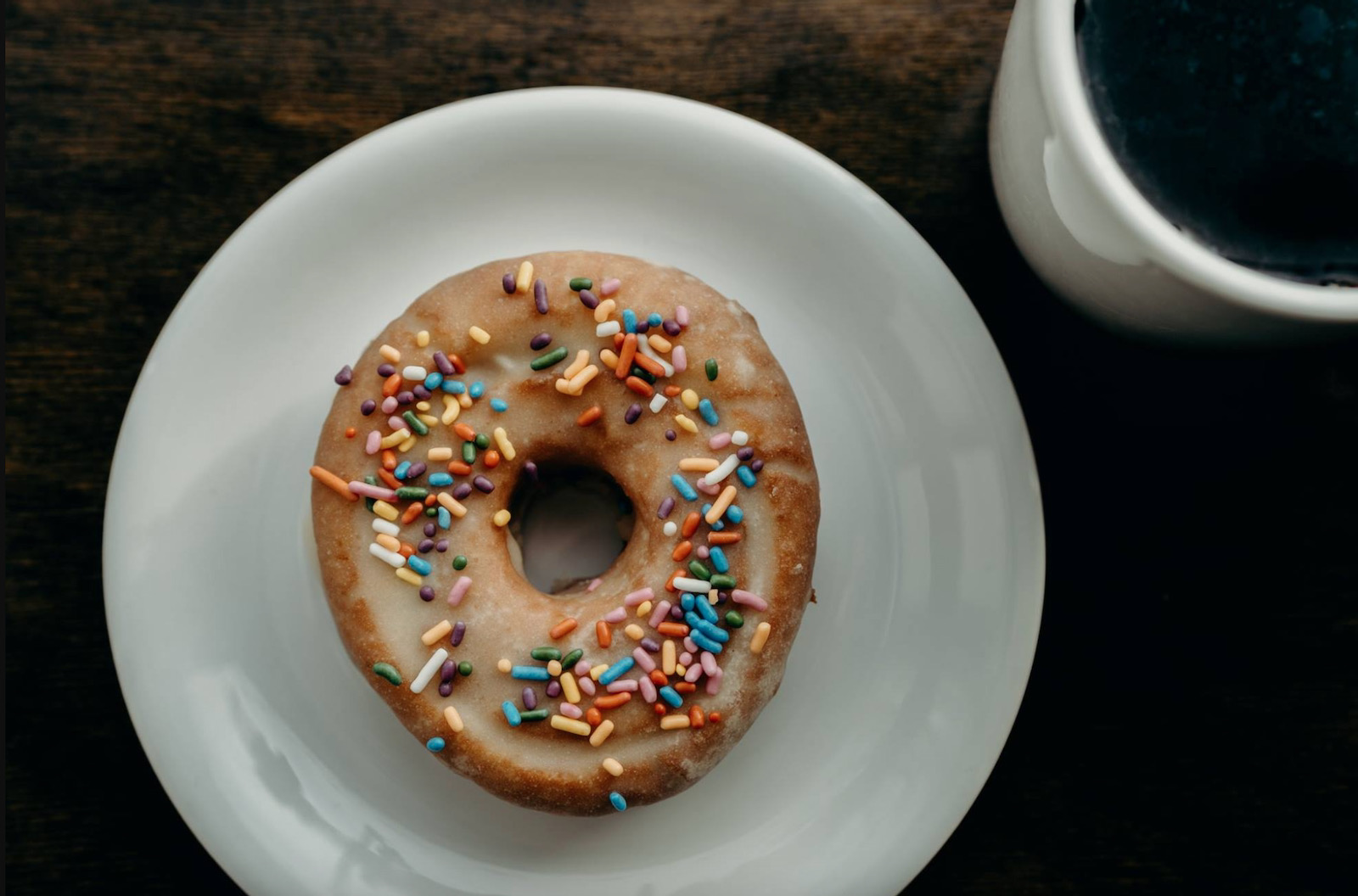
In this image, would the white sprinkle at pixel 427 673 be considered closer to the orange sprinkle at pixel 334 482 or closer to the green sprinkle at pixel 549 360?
the orange sprinkle at pixel 334 482

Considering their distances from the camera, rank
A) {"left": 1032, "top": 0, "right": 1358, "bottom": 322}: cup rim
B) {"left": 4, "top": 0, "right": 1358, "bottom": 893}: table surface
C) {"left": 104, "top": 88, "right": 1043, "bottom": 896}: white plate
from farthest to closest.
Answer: {"left": 4, "top": 0, "right": 1358, "bottom": 893}: table surface < {"left": 104, "top": 88, "right": 1043, "bottom": 896}: white plate < {"left": 1032, "top": 0, "right": 1358, "bottom": 322}: cup rim

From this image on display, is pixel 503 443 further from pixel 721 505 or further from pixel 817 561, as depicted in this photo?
pixel 817 561

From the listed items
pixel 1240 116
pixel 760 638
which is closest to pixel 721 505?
pixel 760 638

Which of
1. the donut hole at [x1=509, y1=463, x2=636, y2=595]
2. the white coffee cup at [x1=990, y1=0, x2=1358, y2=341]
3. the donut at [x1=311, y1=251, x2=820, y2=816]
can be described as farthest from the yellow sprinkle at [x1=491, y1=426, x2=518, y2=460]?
the white coffee cup at [x1=990, y1=0, x2=1358, y2=341]

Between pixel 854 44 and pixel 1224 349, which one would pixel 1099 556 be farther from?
pixel 854 44

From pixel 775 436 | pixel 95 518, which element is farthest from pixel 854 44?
pixel 95 518

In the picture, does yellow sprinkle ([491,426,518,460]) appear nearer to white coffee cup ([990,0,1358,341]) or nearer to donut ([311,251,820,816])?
donut ([311,251,820,816])
